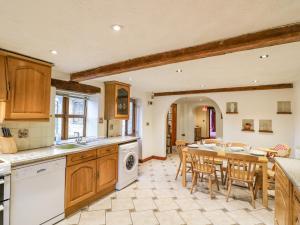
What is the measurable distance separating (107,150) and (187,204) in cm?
162

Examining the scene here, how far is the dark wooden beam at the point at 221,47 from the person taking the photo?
1.52m

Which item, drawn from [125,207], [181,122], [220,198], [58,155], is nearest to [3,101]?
[58,155]

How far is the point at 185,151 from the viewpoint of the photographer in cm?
341

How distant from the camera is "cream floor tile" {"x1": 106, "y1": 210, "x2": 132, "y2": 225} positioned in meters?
2.25

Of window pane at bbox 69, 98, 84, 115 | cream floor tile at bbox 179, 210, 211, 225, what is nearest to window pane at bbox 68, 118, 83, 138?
window pane at bbox 69, 98, 84, 115

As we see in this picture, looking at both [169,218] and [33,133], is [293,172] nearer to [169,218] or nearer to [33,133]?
[169,218]

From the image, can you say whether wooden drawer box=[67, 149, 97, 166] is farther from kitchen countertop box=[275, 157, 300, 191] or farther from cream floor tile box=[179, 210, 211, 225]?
kitchen countertop box=[275, 157, 300, 191]

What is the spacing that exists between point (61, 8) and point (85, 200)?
2.58 m

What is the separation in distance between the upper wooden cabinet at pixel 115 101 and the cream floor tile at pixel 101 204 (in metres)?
1.61

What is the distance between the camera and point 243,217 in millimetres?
2420

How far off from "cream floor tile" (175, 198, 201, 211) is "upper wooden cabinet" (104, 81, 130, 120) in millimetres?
2068

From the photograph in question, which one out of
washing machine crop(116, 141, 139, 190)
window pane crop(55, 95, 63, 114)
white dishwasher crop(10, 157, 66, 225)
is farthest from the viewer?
washing machine crop(116, 141, 139, 190)

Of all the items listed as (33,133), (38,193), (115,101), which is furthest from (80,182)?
(115,101)

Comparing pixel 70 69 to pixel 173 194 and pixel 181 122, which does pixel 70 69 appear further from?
pixel 181 122
